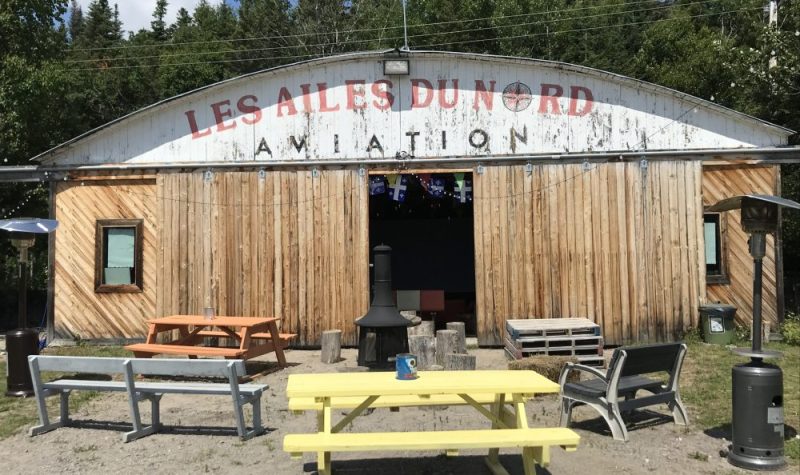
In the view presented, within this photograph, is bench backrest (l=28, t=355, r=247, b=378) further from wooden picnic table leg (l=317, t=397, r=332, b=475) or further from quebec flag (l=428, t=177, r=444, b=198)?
quebec flag (l=428, t=177, r=444, b=198)

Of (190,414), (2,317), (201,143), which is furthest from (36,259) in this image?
(190,414)

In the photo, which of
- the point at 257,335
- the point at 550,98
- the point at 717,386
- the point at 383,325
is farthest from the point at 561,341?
the point at 257,335

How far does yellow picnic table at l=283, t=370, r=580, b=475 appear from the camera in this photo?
4.72 m

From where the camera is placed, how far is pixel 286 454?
20.1 ft

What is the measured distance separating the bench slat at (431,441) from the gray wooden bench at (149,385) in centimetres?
189

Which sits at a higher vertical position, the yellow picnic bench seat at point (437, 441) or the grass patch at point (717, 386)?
the yellow picnic bench seat at point (437, 441)

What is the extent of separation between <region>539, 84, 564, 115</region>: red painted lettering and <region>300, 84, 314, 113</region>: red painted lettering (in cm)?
414

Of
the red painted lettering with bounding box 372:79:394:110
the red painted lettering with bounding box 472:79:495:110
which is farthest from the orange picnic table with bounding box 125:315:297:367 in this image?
the red painted lettering with bounding box 472:79:495:110

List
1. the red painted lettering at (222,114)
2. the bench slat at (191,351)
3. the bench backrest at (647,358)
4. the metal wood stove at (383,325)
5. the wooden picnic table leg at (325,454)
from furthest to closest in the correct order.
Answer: the red painted lettering at (222,114), the bench slat at (191,351), the metal wood stove at (383,325), the bench backrest at (647,358), the wooden picnic table leg at (325,454)

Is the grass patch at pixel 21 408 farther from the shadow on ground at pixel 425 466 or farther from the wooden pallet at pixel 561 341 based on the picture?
the wooden pallet at pixel 561 341

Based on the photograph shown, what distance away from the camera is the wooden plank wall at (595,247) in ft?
40.1

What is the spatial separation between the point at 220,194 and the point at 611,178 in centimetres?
705

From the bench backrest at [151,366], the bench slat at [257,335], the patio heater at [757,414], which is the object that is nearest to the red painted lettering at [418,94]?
the bench slat at [257,335]

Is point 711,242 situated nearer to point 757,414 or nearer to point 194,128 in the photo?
point 757,414
